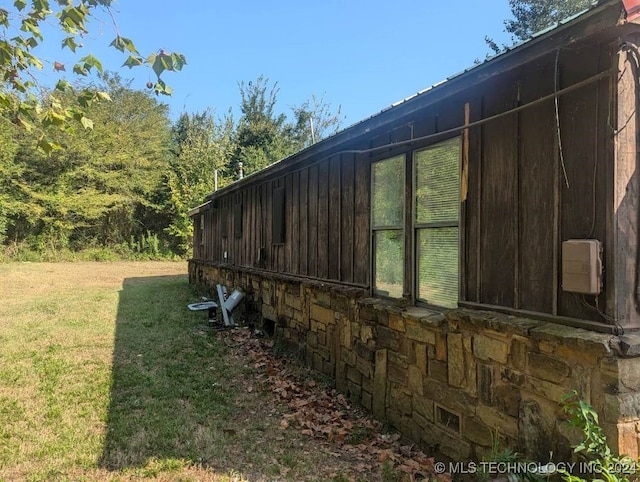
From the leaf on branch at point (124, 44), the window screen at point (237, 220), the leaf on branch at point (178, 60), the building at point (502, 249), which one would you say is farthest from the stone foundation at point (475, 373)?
the window screen at point (237, 220)

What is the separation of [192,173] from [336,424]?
1053 inches

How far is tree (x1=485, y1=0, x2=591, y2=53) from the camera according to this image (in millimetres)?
19078

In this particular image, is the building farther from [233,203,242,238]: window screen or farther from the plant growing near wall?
[233,203,242,238]: window screen

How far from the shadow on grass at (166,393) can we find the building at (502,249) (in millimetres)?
1682

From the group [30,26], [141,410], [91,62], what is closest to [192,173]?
[141,410]

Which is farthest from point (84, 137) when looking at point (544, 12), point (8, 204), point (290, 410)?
point (290, 410)

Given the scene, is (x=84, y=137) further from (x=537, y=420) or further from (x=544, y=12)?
(x=537, y=420)

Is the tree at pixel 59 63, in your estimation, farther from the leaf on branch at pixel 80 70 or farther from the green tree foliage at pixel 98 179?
the green tree foliage at pixel 98 179

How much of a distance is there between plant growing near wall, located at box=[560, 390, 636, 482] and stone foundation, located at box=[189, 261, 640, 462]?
0.23 ft

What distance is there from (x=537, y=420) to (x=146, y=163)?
29712mm

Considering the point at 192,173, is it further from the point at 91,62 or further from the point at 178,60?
the point at 178,60

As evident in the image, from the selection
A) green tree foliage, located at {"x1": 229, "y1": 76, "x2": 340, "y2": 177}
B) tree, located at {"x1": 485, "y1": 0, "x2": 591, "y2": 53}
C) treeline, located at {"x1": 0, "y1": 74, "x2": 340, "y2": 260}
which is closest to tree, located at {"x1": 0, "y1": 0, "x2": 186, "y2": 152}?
tree, located at {"x1": 485, "y1": 0, "x2": 591, "y2": 53}

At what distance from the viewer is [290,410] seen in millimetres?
5047

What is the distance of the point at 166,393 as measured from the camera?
A: 5.36 m
